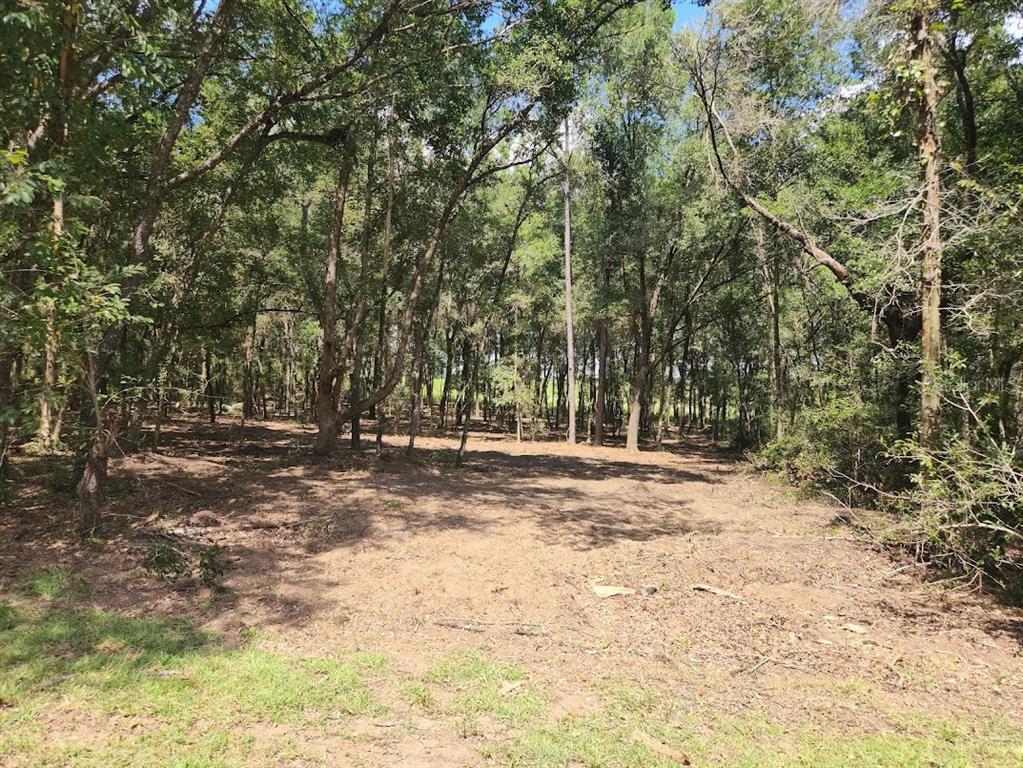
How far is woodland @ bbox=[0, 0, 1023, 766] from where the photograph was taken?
17.8 feet

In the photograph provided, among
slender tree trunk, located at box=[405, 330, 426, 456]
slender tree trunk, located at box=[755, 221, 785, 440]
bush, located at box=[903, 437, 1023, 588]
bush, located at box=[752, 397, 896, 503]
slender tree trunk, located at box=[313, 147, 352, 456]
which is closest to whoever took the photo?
bush, located at box=[903, 437, 1023, 588]

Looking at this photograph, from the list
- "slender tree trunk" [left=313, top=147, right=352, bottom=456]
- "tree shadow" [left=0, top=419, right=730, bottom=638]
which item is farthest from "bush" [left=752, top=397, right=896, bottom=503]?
"slender tree trunk" [left=313, top=147, right=352, bottom=456]

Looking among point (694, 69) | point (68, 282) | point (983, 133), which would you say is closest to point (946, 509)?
point (983, 133)

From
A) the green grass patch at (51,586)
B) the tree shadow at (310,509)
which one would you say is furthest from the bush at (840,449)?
the green grass patch at (51,586)

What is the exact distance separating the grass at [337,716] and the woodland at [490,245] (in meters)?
0.08

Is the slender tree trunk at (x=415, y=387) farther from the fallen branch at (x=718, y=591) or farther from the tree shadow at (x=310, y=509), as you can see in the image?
Answer: the fallen branch at (x=718, y=591)

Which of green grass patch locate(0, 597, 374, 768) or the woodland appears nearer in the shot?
green grass patch locate(0, 597, 374, 768)

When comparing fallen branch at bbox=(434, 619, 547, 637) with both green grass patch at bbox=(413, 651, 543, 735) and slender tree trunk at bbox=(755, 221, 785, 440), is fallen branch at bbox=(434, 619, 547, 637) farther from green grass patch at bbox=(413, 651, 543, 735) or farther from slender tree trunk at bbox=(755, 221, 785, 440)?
slender tree trunk at bbox=(755, 221, 785, 440)

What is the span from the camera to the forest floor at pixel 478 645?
11.2ft

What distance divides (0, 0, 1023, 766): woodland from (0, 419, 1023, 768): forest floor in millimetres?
98

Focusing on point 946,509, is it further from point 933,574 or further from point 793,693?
point 793,693

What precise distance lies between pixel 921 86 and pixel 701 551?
6.34 m

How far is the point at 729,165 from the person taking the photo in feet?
41.0

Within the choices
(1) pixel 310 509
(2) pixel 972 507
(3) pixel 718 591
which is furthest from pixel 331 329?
(2) pixel 972 507
